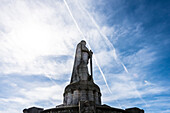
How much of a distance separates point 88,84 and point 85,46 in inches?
249

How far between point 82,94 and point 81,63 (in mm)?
4480

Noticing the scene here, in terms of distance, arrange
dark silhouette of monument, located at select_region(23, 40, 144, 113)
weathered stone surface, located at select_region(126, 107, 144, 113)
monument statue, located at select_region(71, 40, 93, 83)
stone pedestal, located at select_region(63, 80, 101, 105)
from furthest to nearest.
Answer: monument statue, located at select_region(71, 40, 93, 83), stone pedestal, located at select_region(63, 80, 101, 105), weathered stone surface, located at select_region(126, 107, 144, 113), dark silhouette of monument, located at select_region(23, 40, 144, 113)

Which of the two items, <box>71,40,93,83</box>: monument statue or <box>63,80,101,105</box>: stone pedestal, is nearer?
<box>63,80,101,105</box>: stone pedestal

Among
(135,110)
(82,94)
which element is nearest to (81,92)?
(82,94)

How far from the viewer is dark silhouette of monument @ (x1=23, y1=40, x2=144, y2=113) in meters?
14.0

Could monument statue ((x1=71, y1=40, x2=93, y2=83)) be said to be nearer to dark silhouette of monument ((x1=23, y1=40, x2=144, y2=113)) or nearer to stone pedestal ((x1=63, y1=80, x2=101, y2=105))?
dark silhouette of monument ((x1=23, y1=40, x2=144, y2=113))

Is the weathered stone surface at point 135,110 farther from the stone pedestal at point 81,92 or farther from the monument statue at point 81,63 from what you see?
the monument statue at point 81,63

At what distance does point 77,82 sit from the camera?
61.6ft

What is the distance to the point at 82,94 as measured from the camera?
18.0 metres

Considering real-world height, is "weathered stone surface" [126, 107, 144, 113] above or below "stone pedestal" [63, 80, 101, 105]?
below

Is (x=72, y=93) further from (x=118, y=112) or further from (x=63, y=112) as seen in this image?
(x=118, y=112)

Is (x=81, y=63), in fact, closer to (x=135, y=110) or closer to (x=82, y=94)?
(x=82, y=94)

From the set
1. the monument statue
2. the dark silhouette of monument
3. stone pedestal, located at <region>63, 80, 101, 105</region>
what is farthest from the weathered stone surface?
the monument statue

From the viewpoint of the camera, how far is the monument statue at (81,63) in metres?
20.1
